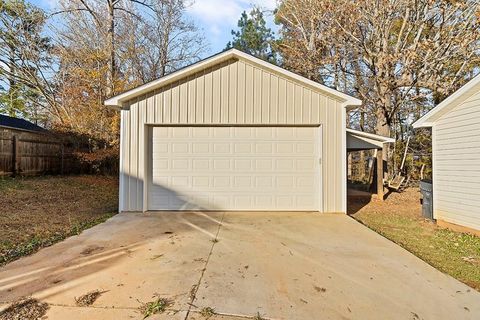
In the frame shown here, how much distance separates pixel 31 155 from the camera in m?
11.5

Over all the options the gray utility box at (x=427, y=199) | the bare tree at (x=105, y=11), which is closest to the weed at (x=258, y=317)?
the gray utility box at (x=427, y=199)

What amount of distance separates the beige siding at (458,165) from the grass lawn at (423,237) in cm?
48

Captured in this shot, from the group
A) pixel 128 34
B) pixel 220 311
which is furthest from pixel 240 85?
pixel 128 34

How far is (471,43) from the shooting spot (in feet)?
31.7

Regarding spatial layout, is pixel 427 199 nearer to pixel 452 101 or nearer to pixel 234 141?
pixel 452 101

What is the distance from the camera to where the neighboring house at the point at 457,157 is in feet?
19.2

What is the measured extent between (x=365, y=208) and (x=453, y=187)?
9.03 ft

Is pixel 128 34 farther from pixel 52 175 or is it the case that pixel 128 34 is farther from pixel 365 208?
pixel 365 208

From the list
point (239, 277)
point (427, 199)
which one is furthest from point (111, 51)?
point (427, 199)

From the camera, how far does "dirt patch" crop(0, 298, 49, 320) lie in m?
2.46

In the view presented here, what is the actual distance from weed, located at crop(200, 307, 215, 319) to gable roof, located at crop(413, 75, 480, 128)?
6310 millimetres

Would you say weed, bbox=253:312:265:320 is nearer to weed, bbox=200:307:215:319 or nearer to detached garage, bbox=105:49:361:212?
weed, bbox=200:307:215:319

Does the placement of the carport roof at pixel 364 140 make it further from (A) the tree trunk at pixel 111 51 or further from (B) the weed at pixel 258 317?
(A) the tree trunk at pixel 111 51

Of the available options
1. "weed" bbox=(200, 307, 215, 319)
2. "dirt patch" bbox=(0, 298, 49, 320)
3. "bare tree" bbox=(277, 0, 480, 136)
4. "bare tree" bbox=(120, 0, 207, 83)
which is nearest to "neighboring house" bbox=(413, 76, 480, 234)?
"bare tree" bbox=(277, 0, 480, 136)
